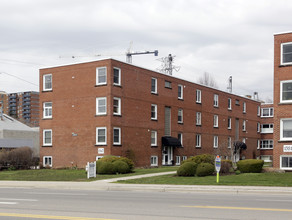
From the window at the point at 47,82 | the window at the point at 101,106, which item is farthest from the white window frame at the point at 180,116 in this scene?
the window at the point at 47,82

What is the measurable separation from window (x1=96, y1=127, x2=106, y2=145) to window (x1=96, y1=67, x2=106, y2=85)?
418cm

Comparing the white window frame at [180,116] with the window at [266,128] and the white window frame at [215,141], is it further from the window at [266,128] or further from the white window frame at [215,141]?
the window at [266,128]

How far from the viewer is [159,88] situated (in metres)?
45.1

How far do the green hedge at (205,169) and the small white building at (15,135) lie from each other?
99.0 ft

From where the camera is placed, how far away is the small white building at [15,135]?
5250cm

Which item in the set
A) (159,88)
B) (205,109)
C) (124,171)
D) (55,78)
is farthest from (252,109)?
(124,171)

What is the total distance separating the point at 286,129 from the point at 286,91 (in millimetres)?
2742

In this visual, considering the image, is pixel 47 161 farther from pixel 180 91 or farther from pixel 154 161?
pixel 180 91

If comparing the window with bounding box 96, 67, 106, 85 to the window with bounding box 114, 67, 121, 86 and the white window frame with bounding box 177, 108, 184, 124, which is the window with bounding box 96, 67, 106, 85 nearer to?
the window with bounding box 114, 67, 121, 86

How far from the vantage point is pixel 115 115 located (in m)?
38.9

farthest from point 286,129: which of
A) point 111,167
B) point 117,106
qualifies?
point 117,106

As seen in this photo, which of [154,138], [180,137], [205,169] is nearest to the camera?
Result: [205,169]

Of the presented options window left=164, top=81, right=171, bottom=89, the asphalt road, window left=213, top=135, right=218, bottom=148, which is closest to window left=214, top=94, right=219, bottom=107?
window left=213, top=135, right=218, bottom=148

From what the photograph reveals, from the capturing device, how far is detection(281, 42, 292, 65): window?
101 feet
